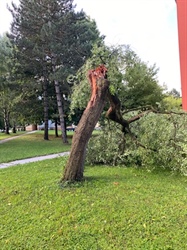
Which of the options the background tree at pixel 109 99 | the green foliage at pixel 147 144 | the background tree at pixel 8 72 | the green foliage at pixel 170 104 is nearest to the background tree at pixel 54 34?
the background tree at pixel 8 72

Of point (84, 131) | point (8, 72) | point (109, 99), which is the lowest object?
point (84, 131)

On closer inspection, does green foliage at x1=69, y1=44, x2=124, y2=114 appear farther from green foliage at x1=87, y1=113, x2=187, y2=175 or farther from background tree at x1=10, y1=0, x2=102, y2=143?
background tree at x1=10, y1=0, x2=102, y2=143

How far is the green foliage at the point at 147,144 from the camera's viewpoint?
5.39 metres

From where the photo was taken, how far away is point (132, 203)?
11.6 ft

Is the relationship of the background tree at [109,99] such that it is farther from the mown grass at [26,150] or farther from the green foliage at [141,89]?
the green foliage at [141,89]

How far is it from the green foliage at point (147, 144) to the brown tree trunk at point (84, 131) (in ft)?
5.94

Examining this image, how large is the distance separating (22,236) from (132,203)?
1.72m

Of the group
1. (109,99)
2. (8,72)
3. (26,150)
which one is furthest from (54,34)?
(109,99)

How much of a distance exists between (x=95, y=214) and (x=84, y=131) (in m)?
1.72

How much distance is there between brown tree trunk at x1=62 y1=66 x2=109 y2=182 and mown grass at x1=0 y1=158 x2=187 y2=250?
0.28 metres

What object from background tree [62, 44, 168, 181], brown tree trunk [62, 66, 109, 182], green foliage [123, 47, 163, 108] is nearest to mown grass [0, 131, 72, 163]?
background tree [62, 44, 168, 181]

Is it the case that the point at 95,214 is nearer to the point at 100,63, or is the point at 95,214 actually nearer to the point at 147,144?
the point at 147,144

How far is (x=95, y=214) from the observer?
3223 millimetres

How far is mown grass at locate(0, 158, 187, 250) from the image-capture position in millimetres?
2588
